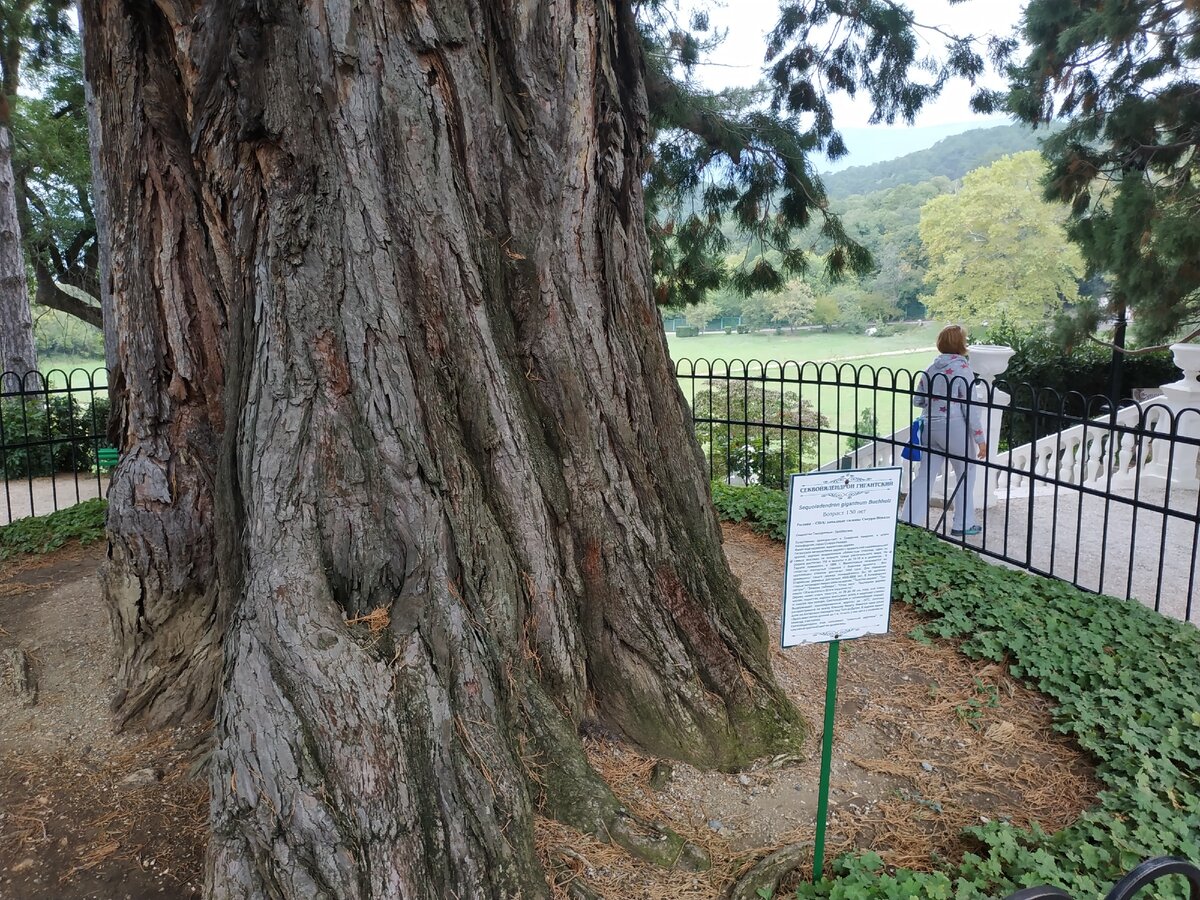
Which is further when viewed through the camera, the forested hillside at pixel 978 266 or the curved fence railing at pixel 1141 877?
the forested hillside at pixel 978 266

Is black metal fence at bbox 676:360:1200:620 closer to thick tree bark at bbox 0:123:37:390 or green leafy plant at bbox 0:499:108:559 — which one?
green leafy plant at bbox 0:499:108:559

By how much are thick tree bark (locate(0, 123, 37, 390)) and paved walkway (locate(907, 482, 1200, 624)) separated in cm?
1333

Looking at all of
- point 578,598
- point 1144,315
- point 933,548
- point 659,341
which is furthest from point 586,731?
point 1144,315

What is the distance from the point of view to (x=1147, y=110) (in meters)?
9.95

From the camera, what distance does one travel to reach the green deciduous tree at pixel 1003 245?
101ft

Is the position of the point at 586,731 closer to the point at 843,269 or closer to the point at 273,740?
the point at 273,740

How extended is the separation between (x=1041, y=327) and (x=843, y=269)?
28.9 ft

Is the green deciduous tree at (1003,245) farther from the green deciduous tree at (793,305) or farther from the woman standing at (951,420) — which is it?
the woman standing at (951,420)

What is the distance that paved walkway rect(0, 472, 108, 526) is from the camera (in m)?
9.38

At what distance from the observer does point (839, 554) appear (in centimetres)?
252

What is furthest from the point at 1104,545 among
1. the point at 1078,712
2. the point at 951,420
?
the point at 951,420

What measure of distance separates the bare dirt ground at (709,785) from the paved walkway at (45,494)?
6.23 meters

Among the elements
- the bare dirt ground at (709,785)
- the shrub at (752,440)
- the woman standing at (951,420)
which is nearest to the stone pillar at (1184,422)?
the woman standing at (951,420)

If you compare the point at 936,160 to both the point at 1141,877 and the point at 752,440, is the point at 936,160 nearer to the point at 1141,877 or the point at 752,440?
the point at 752,440
